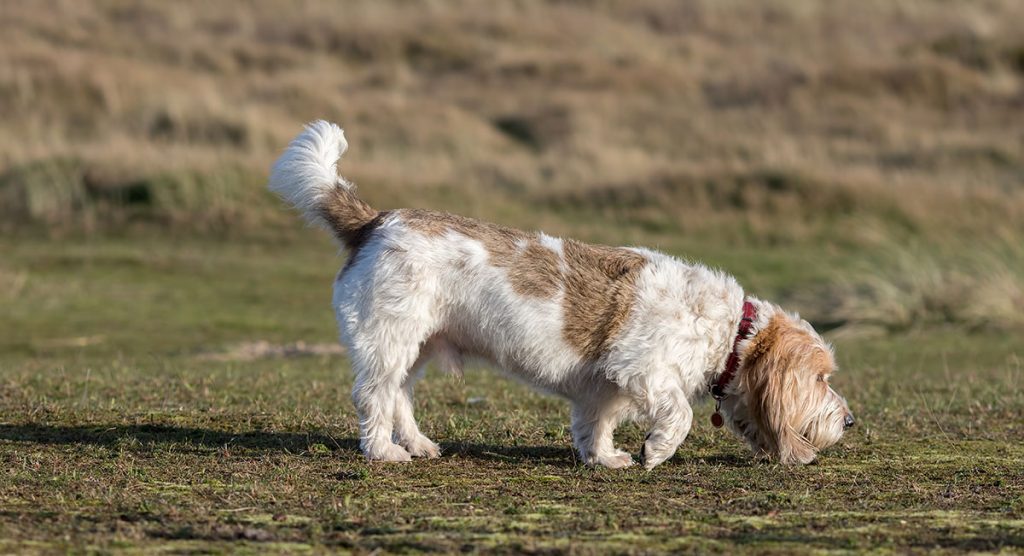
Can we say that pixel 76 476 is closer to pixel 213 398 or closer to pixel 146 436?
pixel 146 436

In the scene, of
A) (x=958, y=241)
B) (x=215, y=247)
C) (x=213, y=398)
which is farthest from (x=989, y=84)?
(x=213, y=398)

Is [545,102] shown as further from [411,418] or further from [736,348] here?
[736,348]

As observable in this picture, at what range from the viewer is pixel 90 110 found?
32.7 metres

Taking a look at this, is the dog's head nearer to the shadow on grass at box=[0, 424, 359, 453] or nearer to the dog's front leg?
the dog's front leg

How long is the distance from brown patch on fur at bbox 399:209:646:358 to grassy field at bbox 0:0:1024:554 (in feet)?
2.67

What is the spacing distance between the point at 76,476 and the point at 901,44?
40.8 meters

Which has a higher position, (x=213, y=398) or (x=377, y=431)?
(x=377, y=431)

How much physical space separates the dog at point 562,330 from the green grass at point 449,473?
281 mm

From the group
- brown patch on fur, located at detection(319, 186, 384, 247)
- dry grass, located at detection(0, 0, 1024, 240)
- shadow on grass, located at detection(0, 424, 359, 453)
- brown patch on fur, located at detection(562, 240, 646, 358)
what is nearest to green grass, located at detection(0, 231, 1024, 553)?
shadow on grass, located at detection(0, 424, 359, 453)

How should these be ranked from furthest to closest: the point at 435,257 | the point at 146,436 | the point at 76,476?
the point at 146,436 < the point at 435,257 < the point at 76,476

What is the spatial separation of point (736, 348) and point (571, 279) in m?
1.04

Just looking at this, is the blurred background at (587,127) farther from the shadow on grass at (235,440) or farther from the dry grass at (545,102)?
the shadow on grass at (235,440)

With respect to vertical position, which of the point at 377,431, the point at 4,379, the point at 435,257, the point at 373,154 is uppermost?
the point at 435,257

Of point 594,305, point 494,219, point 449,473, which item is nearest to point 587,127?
point 494,219
